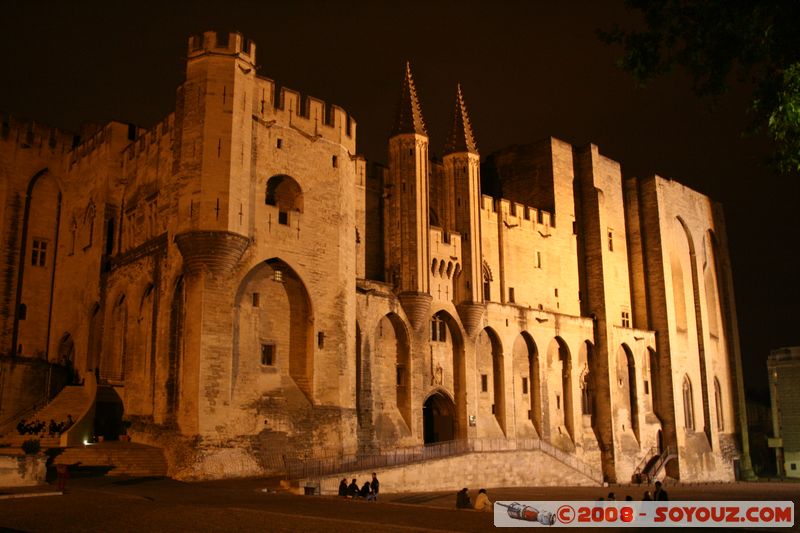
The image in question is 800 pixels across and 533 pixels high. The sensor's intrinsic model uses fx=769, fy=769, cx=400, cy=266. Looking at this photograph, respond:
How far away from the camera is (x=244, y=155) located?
2667 cm

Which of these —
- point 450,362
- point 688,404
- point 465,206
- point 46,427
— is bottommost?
point 46,427

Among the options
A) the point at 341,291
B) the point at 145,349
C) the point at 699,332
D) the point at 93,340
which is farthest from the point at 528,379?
the point at 93,340

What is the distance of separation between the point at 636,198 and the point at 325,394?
29.8m

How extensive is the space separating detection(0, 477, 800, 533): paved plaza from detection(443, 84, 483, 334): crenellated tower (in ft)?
53.7

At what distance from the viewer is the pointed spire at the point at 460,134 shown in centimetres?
3797

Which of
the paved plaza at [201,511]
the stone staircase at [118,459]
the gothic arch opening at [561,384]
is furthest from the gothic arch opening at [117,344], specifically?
the gothic arch opening at [561,384]

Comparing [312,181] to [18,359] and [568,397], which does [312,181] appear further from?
[568,397]

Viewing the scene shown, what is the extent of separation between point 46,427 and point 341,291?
38.3 feet

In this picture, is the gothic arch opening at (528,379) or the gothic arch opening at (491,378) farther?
the gothic arch opening at (528,379)

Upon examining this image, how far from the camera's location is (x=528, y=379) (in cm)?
4034

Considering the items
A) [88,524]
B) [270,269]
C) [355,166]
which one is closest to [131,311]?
[270,269]

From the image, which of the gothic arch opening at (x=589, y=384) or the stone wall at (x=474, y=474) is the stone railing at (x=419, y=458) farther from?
the gothic arch opening at (x=589, y=384)

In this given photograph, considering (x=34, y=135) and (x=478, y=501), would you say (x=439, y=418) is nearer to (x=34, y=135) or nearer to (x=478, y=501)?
(x=478, y=501)

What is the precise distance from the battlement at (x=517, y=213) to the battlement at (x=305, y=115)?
1112 cm
